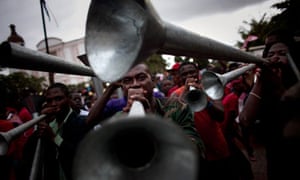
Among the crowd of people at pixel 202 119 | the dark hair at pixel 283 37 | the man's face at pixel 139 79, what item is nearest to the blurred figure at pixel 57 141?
the crowd of people at pixel 202 119

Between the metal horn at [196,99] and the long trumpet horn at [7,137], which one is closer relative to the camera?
the long trumpet horn at [7,137]

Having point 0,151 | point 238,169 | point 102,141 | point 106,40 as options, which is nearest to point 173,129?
point 102,141

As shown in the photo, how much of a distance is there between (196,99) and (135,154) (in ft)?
7.00

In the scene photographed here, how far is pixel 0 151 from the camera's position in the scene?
7.28 feet

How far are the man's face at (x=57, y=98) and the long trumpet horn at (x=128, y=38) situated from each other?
6.81ft

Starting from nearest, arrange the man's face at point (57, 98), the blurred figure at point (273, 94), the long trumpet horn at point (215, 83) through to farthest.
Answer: the blurred figure at point (273, 94)
the man's face at point (57, 98)
the long trumpet horn at point (215, 83)

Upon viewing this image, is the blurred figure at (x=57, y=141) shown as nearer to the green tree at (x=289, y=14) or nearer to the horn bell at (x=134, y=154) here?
the horn bell at (x=134, y=154)

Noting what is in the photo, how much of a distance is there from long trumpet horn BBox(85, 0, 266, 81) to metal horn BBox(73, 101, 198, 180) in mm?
229

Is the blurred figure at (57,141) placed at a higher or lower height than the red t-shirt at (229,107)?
higher

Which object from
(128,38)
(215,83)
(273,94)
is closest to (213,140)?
(215,83)

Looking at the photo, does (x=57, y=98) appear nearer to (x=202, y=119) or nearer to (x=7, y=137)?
(x=7, y=137)

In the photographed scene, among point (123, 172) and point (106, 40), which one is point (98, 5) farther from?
point (123, 172)

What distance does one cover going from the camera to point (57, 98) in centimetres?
299

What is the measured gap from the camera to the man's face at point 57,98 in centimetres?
295
